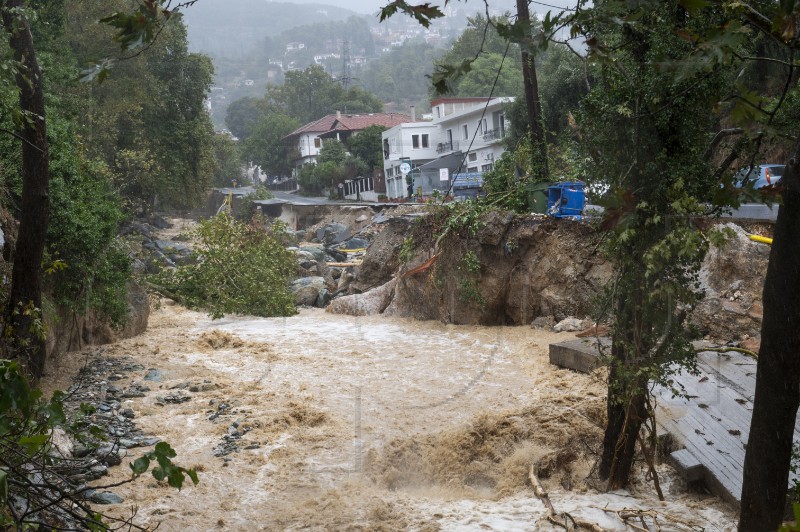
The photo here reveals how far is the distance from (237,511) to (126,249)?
7515 mm

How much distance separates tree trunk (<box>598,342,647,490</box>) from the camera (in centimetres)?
586

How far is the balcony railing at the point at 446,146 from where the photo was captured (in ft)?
177

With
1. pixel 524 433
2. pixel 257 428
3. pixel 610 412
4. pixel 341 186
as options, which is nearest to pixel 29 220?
pixel 257 428

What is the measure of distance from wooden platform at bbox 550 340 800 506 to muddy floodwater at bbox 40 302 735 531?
0.21 metres

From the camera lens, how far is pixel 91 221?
10672 millimetres

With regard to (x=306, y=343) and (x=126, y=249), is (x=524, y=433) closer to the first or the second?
(x=306, y=343)

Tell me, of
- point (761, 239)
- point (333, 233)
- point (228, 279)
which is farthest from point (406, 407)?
point (333, 233)

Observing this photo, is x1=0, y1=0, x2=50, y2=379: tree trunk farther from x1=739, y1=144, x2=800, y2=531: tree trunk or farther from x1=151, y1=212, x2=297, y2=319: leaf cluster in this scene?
x1=151, y1=212, x2=297, y2=319: leaf cluster

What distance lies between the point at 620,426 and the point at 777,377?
2111mm

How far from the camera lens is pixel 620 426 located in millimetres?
6301

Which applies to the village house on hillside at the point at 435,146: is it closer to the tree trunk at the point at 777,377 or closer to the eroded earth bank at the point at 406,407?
the eroded earth bank at the point at 406,407

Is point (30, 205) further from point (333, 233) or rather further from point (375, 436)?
point (333, 233)

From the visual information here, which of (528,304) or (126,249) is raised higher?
(126,249)

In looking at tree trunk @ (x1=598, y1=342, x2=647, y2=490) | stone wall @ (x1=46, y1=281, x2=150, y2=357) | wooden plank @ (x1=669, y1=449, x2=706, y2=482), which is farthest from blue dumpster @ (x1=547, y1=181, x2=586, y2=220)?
tree trunk @ (x1=598, y1=342, x2=647, y2=490)
